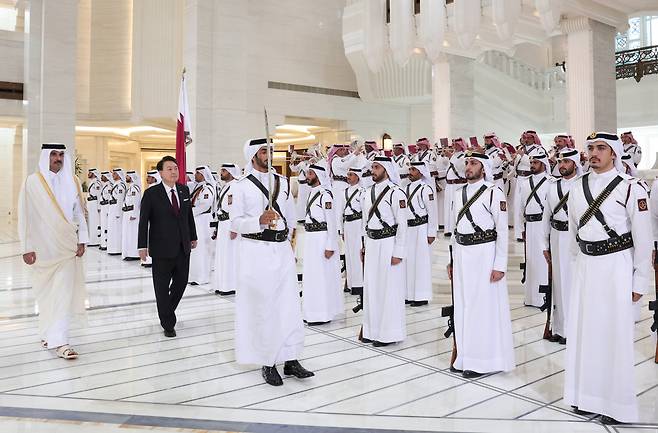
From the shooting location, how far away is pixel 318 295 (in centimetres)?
623

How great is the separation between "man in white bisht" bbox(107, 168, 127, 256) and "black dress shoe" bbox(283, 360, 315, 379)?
910 centimetres

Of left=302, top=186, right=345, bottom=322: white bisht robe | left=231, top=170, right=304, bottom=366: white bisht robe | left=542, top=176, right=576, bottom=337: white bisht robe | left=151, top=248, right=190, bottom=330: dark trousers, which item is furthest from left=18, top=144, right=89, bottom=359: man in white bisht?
left=542, top=176, right=576, bottom=337: white bisht robe

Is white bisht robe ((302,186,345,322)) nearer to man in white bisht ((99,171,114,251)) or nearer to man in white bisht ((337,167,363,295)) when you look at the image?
man in white bisht ((337,167,363,295))

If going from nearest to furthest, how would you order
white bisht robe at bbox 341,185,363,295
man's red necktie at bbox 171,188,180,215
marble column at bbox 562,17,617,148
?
man's red necktie at bbox 171,188,180,215
white bisht robe at bbox 341,185,363,295
marble column at bbox 562,17,617,148

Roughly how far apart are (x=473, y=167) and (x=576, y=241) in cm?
100

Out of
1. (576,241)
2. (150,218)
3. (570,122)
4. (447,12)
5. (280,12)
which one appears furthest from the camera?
(280,12)

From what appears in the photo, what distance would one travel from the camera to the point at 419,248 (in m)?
7.22

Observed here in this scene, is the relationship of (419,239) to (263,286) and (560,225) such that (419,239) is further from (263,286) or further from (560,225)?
(263,286)

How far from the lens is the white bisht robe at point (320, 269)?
6227mm

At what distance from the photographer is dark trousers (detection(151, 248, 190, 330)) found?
5.53 meters

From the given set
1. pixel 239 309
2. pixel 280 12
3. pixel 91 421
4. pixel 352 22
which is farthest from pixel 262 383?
pixel 280 12

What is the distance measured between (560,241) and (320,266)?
2.46m

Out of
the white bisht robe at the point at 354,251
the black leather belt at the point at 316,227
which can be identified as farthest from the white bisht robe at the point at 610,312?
the white bisht robe at the point at 354,251

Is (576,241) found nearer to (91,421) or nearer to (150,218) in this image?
(91,421)
